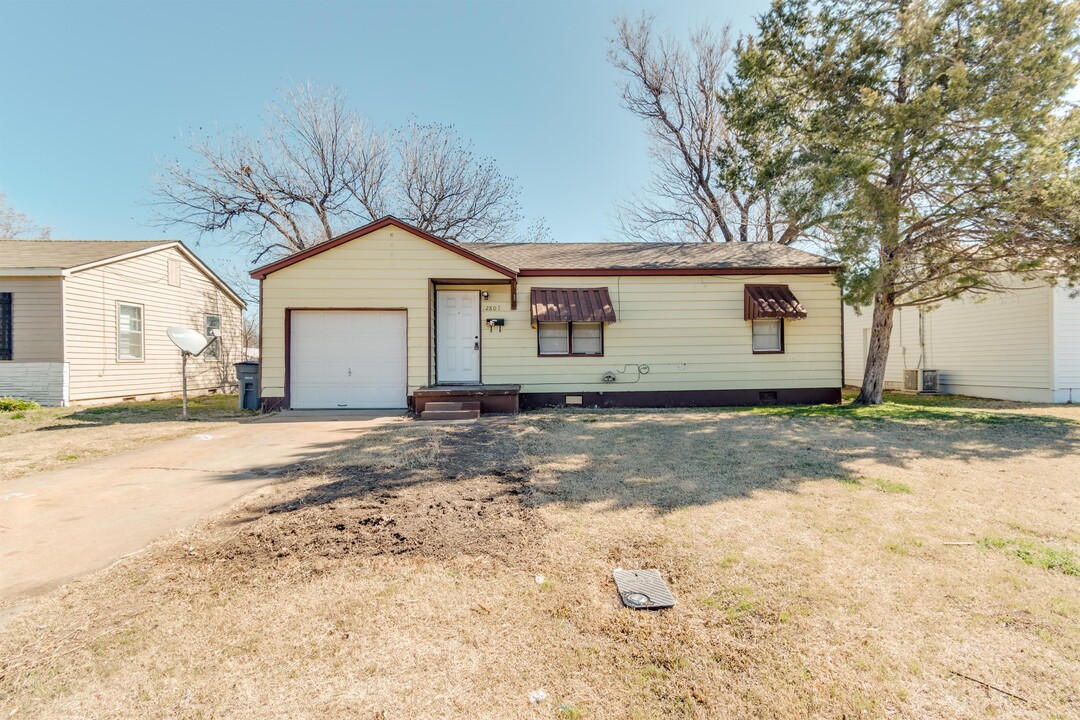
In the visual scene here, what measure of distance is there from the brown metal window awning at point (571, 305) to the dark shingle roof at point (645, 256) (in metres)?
0.56

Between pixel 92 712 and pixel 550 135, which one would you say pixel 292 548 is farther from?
pixel 550 135

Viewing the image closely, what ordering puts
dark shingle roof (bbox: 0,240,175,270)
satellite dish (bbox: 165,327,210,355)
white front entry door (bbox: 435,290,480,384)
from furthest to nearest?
dark shingle roof (bbox: 0,240,175,270) → white front entry door (bbox: 435,290,480,384) → satellite dish (bbox: 165,327,210,355)

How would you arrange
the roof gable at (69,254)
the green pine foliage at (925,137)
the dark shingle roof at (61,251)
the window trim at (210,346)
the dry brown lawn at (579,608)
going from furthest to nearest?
the window trim at (210,346), the dark shingle roof at (61,251), the roof gable at (69,254), the green pine foliage at (925,137), the dry brown lawn at (579,608)

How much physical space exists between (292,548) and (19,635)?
1169mm

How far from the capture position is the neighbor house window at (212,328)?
1506cm

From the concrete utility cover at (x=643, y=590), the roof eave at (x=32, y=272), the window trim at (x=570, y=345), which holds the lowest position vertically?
the concrete utility cover at (x=643, y=590)

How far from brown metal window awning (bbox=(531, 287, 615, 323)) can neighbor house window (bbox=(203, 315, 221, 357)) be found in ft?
40.0

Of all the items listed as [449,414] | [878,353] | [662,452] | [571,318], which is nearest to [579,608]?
[662,452]

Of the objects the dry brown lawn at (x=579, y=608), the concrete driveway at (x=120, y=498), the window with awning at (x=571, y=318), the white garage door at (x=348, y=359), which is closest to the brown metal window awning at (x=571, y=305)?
the window with awning at (x=571, y=318)

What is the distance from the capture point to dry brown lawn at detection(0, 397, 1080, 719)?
170cm

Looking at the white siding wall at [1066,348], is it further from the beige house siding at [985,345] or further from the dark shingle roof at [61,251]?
the dark shingle roof at [61,251]

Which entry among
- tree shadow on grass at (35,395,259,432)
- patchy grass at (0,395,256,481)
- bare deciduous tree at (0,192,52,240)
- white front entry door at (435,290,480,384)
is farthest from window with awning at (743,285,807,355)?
bare deciduous tree at (0,192,52,240)

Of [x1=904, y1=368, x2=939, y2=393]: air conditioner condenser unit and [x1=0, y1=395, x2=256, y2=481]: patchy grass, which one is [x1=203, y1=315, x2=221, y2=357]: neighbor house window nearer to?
[x1=0, y1=395, x2=256, y2=481]: patchy grass

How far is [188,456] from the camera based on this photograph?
217 inches
